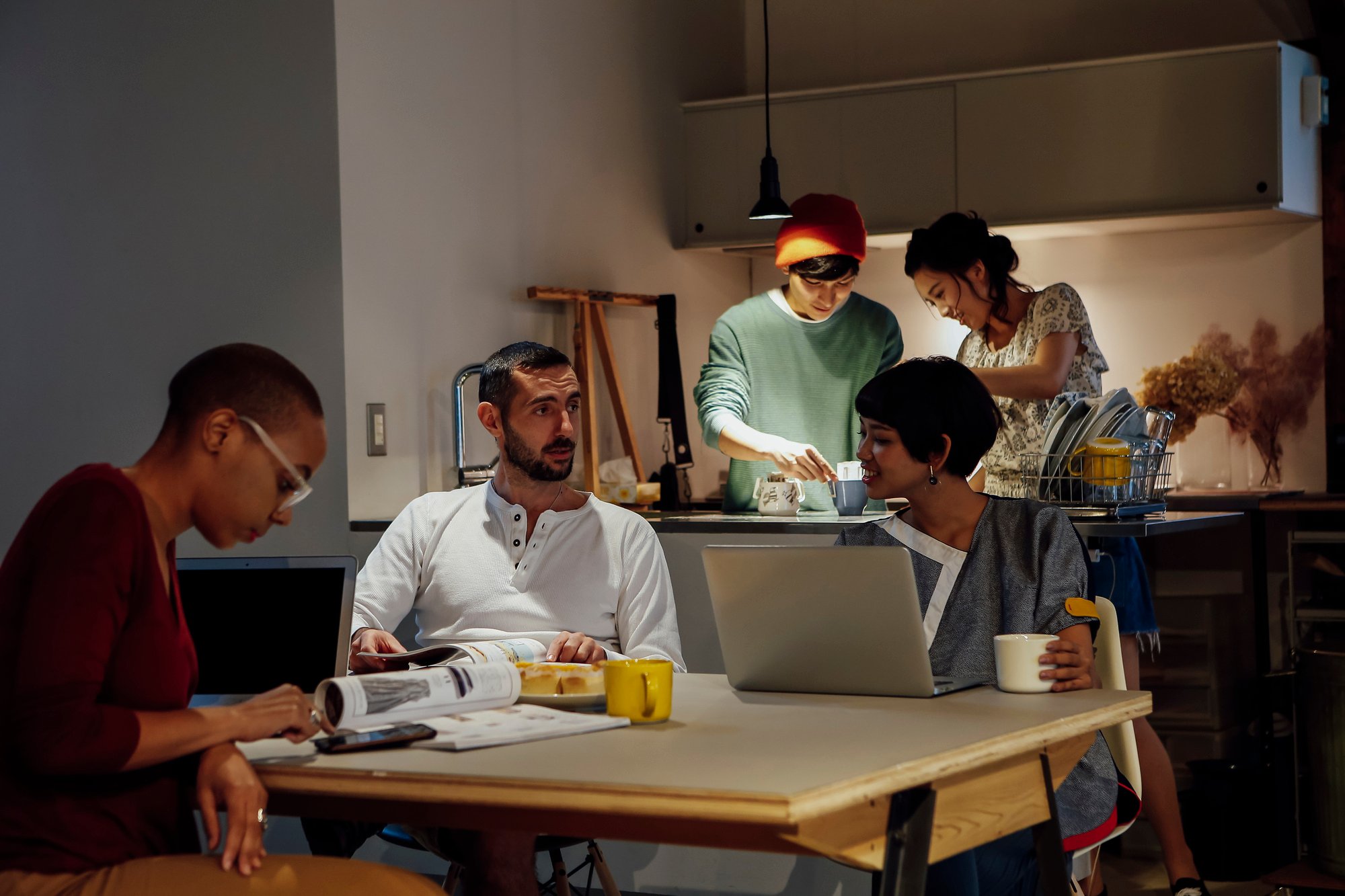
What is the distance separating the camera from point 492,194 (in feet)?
13.8

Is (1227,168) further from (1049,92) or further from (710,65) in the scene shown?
(710,65)

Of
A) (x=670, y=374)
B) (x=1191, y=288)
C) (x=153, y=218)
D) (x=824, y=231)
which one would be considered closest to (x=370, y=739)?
(x=824, y=231)

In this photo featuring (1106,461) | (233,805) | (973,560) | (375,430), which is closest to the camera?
(233,805)

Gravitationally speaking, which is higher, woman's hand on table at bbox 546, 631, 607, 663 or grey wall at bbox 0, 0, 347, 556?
grey wall at bbox 0, 0, 347, 556

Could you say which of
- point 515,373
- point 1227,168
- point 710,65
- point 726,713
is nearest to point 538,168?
point 710,65

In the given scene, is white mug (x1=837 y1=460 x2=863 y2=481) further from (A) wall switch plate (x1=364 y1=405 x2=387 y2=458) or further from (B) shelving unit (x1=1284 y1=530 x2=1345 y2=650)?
(B) shelving unit (x1=1284 y1=530 x2=1345 y2=650)

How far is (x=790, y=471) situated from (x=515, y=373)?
96 centimetres

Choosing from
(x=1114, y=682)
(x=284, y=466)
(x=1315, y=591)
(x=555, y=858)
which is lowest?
(x=555, y=858)

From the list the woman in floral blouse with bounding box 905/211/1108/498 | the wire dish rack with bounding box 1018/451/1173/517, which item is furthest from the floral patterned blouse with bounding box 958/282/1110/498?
the wire dish rack with bounding box 1018/451/1173/517

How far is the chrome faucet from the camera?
147 inches

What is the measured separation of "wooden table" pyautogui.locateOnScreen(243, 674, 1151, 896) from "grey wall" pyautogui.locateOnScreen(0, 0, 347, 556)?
211 centimetres

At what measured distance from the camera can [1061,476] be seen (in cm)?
311

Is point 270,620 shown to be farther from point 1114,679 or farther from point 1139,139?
point 1139,139

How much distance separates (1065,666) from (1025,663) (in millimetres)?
57
